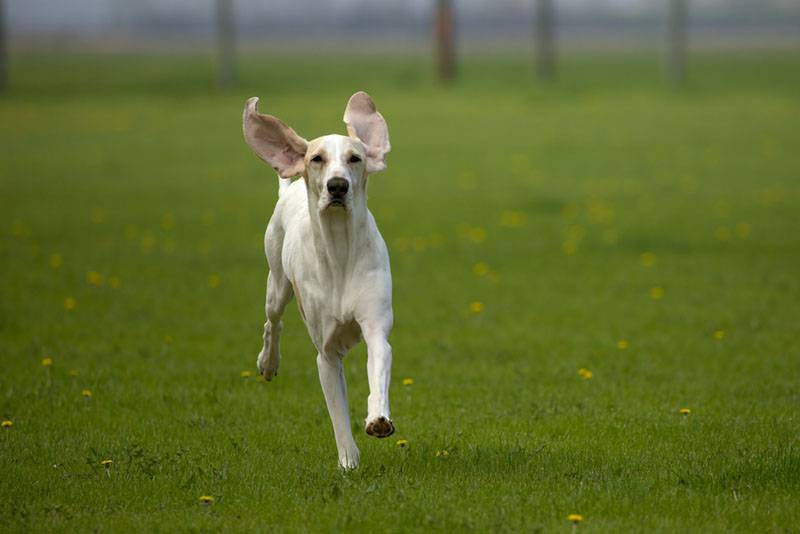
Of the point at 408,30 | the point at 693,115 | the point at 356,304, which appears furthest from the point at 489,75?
the point at 408,30

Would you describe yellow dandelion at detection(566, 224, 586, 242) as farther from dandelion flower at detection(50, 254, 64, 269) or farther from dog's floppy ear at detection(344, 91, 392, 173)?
dog's floppy ear at detection(344, 91, 392, 173)

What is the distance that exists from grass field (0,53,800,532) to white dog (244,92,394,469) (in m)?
0.63

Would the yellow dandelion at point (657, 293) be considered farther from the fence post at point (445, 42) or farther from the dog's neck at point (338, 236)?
the fence post at point (445, 42)

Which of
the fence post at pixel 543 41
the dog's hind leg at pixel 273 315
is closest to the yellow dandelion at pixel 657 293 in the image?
the dog's hind leg at pixel 273 315

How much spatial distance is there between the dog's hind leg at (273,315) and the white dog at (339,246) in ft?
1.98

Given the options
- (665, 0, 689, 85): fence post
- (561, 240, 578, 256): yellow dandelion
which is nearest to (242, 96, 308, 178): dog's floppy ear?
(561, 240, 578, 256): yellow dandelion

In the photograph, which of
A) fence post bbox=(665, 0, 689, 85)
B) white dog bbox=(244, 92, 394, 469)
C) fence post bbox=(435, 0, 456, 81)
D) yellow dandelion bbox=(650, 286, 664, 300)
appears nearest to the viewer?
white dog bbox=(244, 92, 394, 469)

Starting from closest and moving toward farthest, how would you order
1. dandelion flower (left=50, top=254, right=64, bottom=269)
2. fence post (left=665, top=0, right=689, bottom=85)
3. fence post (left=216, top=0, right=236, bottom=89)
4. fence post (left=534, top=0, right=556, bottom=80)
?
dandelion flower (left=50, top=254, right=64, bottom=269)
fence post (left=665, top=0, right=689, bottom=85)
fence post (left=216, top=0, right=236, bottom=89)
fence post (left=534, top=0, right=556, bottom=80)

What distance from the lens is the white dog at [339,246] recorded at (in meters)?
6.88

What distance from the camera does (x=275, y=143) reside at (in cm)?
722

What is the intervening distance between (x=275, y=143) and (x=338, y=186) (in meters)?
0.62

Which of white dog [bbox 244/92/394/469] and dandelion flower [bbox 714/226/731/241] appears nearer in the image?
white dog [bbox 244/92/394/469]

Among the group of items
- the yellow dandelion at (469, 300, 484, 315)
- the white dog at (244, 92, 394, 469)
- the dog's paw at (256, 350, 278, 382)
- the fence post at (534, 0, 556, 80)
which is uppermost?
the white dog at (244, 92, 394, 469)

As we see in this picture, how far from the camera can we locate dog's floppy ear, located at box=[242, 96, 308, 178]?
7.14 metres
